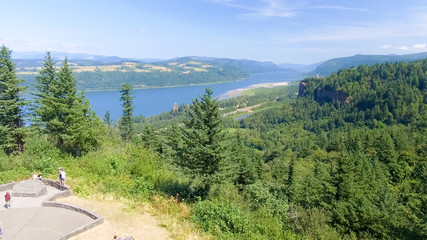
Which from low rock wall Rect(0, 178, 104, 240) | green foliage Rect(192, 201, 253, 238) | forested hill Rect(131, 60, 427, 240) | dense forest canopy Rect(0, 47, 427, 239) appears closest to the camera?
low rock wall Rect(0, 178, 104, 240)

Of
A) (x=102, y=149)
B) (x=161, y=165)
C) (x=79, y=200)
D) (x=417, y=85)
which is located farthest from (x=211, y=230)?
(x=417, y=85)

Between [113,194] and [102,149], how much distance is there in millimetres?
9215

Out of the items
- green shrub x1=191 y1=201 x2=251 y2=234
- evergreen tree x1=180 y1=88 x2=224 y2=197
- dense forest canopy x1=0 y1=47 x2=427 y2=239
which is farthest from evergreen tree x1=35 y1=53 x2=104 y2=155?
green shrub x1=191 y1=201 x2=251 y2=234

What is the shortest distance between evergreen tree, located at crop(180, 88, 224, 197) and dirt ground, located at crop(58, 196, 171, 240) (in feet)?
13.2

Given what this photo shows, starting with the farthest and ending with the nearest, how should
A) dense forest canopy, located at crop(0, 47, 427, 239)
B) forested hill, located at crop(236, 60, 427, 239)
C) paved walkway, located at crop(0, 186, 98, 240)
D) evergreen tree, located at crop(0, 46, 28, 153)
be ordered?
evergreen tree, located at crop(0, 46, 28, 153) < forested hill, located at crop(236, 60, 427, 239) < dense forest canopy, located at crop(0, 47, 427, 239) < paved walkway, located at crop(0, 186, 98, 240)

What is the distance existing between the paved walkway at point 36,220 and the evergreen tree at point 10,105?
40.9 ft

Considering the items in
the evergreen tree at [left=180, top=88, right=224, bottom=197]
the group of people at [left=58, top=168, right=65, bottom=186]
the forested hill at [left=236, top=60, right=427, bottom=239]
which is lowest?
the forested hill at [left=236, top=60, right=427, bottom=239]

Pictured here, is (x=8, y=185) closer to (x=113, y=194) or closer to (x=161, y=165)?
(x=113, y=194)

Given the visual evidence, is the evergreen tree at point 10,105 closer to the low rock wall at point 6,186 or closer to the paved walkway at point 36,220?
the low rock wall at point 6,186

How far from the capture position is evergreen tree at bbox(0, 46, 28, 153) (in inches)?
890

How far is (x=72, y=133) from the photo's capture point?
19734 millimetres

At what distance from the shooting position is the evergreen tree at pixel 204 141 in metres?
15.7

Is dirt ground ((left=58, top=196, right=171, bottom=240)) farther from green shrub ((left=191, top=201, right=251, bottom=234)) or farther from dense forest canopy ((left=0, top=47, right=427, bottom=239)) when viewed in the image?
green shrub ((left=191, top=201, right=251, bottom=234))

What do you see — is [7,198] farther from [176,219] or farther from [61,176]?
[176,219]
